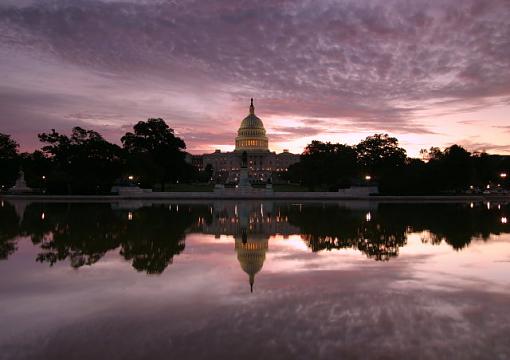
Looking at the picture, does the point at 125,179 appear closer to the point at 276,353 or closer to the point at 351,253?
the point at 351,253

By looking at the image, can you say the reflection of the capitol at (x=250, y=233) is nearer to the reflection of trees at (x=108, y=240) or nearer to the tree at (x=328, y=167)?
the reflection of trees at (x=108, y=240)

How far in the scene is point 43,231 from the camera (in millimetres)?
19188

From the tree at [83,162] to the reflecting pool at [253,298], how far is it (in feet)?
139

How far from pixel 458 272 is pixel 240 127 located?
152376 millimetres

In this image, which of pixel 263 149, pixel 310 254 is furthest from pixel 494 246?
pixel 263 149

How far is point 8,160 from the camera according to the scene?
71.1 meters

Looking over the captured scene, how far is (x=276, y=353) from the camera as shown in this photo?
607cm

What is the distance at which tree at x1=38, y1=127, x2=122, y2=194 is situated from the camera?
56969 millimetres

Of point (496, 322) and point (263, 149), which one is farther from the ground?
point (263, 149)

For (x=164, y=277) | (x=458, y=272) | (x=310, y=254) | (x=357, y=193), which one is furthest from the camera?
(x=357, y=193)

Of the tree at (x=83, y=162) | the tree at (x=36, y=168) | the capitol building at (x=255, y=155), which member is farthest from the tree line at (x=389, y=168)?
the capitol building at (x=255, y=155)

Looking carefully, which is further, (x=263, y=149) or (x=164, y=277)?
(x=263, y=149)

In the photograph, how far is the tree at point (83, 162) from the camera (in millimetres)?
56969

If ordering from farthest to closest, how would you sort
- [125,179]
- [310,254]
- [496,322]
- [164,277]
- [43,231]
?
[125,179] → [43,231] → [310,254] → [164,277] → [496,322]
